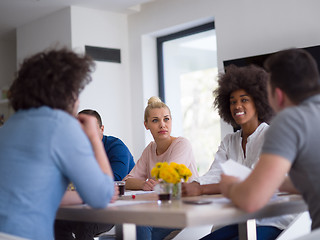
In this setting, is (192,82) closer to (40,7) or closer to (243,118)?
(40,7)

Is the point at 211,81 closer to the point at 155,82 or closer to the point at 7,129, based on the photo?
the point at 155,82

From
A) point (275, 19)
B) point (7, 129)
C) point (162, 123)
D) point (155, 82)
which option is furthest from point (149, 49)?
point (7, 129)

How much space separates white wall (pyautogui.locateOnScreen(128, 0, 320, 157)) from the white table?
2924 mm

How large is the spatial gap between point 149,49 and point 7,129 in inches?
178

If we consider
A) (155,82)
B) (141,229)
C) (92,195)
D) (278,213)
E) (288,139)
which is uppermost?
(155,82)

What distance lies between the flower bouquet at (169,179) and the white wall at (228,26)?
114 inches

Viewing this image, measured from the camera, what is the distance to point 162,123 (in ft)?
10.4

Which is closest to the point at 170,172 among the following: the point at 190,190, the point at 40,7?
the point at 190,190

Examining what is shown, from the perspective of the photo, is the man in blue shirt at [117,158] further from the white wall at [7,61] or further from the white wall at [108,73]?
the white wall at [7,61]

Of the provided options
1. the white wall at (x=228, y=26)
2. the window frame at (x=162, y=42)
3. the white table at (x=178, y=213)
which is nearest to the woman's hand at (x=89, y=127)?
the white table at (x=178, y=213)

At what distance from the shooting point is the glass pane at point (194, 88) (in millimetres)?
6242

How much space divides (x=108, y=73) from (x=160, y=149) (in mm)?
2926

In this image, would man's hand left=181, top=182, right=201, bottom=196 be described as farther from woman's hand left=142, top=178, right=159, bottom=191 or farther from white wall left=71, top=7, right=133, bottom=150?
white wall left=71, top=7, right=133, bottom=150

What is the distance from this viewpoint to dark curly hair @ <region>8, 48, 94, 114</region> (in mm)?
1665
